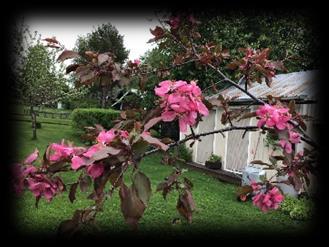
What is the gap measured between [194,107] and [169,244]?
3.62 metres

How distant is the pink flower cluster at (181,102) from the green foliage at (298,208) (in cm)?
568

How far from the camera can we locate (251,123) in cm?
939

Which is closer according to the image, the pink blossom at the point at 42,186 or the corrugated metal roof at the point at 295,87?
the pink blossom at the point at 42,186

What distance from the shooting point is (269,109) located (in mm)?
1689

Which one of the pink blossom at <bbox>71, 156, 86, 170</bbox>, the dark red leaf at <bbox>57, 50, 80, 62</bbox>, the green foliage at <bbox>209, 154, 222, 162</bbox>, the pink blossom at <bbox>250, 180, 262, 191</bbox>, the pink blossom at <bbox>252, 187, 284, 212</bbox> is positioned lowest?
the green foliage at <bbox>209, 154, 222, 162</bbox>

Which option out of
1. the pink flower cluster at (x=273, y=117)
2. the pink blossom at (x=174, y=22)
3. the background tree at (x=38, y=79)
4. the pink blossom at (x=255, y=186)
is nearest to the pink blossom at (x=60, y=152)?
the pink flower cluster at (x=273, y=117)

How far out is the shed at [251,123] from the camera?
745cm

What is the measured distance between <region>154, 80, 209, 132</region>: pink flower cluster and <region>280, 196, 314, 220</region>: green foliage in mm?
5676

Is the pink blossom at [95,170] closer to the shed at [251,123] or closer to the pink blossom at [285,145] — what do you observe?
the pink blossom at [285,145]

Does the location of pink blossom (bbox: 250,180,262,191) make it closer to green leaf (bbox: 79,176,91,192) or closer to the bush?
green leaf (bbox: 79,176,91,192)

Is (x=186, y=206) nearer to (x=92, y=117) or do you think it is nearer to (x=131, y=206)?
(x=131, y=206)

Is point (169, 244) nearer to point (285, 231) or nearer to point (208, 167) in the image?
point (285, 231)

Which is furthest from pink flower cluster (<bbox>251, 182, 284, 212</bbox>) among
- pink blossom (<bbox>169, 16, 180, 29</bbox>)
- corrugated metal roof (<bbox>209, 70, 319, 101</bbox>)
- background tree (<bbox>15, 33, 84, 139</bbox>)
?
background tree (<bbox>15, 33, 84, 139</bbox>)

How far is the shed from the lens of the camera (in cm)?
745
